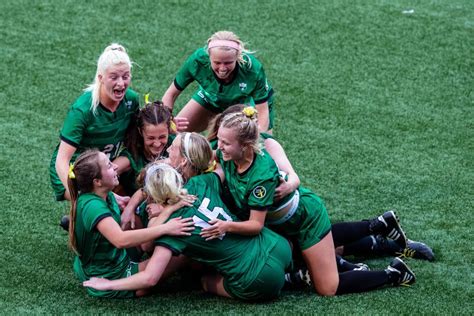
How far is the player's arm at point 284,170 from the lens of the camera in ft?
17.4

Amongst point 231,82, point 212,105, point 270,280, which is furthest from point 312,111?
point 270,280

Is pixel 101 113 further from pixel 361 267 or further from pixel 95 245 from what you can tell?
pixel 361 267

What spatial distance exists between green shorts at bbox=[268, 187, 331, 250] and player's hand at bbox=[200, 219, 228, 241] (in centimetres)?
54

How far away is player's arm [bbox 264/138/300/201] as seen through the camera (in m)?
5.32

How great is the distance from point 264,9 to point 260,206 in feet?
19.8

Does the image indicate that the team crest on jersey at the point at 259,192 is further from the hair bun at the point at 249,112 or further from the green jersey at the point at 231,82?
the green jersey at the point at 231,82

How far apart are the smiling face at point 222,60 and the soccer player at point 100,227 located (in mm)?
1345

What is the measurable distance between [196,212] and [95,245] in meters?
0.62

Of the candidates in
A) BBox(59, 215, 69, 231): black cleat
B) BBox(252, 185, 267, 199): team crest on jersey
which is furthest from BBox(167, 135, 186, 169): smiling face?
BBox(59, 215, 69, 231): black cleat

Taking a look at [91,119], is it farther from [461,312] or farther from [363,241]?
[461,312]

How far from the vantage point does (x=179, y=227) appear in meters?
5.03

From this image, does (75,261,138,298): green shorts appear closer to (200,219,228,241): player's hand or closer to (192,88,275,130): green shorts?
(200,219,228,241): player's hand

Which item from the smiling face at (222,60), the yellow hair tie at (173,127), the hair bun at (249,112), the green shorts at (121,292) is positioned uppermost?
the smiling face at (222,60)

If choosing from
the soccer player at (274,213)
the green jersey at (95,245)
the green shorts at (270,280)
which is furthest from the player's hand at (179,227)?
the green shorts at (270,280)
